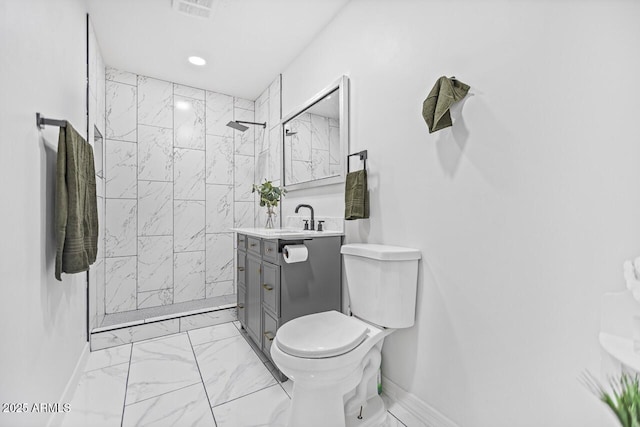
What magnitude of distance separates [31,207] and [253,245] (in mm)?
1307

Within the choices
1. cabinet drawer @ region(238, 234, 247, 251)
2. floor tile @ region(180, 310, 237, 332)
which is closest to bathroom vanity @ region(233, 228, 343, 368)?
cabinet drawer @ region(238, 234, 247, 251)

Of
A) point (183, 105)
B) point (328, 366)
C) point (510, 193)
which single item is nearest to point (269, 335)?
point (328, 366)

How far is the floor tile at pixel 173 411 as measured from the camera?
1491 millimetres

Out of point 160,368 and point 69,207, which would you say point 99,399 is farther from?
point 69,207

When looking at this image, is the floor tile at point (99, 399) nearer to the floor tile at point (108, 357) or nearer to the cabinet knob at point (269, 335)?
the floor tile at point (108, 357)

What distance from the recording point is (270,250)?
1.96 m

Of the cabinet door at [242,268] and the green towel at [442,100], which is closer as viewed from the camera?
the green towel at [442,100]

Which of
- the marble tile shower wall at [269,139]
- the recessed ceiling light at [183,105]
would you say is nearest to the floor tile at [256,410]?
the marble tile shower wall at [269,139]

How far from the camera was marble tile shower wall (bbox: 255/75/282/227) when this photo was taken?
9.96ft

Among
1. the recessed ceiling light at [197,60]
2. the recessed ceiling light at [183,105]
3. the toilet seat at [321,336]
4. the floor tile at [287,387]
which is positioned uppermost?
the recessed ceiling light at [197,60]

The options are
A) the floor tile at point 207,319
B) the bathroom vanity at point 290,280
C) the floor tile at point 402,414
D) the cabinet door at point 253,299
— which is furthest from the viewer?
the floor tile at point 207,319

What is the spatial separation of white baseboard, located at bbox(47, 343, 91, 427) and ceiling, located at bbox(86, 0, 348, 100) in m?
2.41

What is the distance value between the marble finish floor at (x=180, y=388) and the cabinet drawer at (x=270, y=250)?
2.46 feet

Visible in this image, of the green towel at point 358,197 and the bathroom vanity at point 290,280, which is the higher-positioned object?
the green towel at point 358,197
